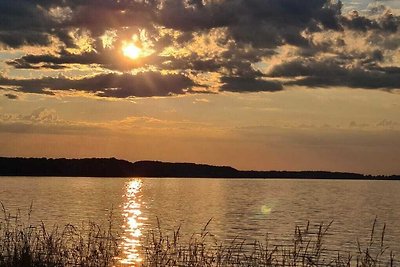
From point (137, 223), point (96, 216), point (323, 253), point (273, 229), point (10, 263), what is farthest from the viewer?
point (96, 216)

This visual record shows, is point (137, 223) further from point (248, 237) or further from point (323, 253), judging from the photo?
point (323, 253)

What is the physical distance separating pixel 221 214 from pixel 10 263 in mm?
66297

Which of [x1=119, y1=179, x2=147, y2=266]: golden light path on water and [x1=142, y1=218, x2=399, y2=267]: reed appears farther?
[x1=119, y1=179, x2=147, y2=266]: golden light path on water

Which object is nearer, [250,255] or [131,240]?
[250,255]

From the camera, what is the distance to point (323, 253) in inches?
1794

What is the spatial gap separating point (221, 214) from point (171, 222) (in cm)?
1623

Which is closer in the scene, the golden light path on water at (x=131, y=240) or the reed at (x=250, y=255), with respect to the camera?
the reed at (x=250, y=255)

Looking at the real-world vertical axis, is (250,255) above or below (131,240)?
above

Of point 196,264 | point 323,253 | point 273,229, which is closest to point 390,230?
point 273,229

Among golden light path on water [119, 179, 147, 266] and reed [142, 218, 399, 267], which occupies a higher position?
reed [142, 218, 399, 267]

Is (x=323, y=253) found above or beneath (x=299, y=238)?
beneath

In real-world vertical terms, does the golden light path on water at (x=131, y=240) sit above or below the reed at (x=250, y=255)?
below

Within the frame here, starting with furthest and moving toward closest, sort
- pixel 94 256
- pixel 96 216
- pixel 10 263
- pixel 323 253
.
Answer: pixel 96 216 < pixel 323 253 < pixel 94 256 < pixel 10 263

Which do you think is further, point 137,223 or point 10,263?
point 137,223
